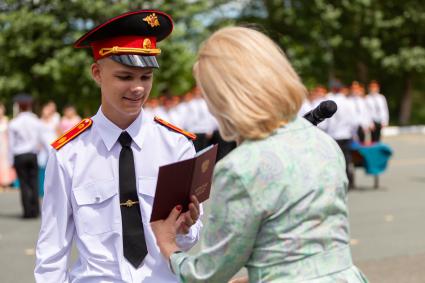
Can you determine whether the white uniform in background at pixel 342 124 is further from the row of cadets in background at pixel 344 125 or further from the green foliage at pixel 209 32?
the green foliage at pixel 209 32

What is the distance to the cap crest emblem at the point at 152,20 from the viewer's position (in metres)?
2.93

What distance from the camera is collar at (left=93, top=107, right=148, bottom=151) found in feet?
9.45

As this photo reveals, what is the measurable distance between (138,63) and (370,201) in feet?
31.8

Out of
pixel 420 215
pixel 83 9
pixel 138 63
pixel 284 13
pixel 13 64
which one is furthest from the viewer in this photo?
pixel 284 13

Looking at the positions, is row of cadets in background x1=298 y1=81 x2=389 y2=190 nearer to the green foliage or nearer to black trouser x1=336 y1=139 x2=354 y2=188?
black trouser x1=336 y1=139 x2=354 y2=188

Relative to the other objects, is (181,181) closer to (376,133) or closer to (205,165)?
(205,165)

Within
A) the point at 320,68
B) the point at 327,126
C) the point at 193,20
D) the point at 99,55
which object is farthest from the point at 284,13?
the point at 99,55

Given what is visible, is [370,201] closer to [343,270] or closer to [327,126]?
[327,126]

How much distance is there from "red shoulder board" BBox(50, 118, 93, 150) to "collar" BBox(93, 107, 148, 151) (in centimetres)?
4

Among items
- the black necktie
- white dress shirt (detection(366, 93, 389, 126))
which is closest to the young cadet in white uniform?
the black necktie

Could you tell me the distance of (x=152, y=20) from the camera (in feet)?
9.68

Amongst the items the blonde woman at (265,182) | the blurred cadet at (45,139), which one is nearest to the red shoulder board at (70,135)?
the blonde woman at (265,182)

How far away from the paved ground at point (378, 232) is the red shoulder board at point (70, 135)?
4.22m

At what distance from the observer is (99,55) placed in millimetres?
2898
